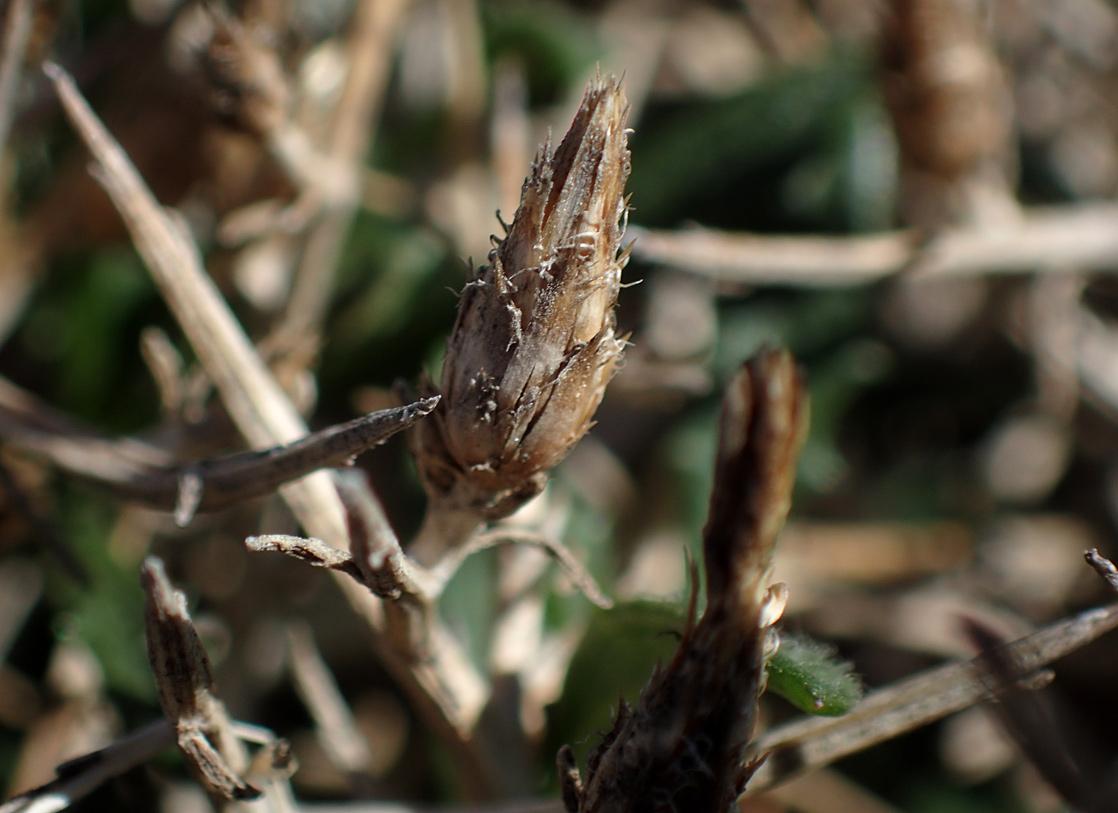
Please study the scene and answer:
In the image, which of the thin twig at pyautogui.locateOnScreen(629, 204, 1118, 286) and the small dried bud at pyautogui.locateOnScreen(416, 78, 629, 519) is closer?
the small dried bud at pyautogui.locateOnScreen(416, 78, 629, 519)

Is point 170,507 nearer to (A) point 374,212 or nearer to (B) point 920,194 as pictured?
(A) point 374,212

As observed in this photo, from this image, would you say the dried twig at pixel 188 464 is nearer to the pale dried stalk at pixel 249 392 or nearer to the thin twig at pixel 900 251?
the pale dried stalk at pixel 249 392

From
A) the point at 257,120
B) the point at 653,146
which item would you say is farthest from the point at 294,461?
the point at 653,146

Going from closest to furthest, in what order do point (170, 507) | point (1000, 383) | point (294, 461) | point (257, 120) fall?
point (294, 461)
point (170, 507)
point (257, 120)
point (1000, 383)

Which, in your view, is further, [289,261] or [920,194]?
[920,194]

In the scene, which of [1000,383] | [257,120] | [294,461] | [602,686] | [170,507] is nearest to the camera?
[294,461]

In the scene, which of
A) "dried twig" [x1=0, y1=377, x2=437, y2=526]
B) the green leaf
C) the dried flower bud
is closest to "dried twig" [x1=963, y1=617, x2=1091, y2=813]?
the green leaf

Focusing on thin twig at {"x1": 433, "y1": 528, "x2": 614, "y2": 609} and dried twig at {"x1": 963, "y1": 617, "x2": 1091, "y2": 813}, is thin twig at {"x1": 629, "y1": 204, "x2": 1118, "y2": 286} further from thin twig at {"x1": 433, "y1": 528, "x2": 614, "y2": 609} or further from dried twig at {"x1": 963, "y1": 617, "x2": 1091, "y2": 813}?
dried twig at {"x1": 963, "y1": 617, "x2": 1091, "y2": 813}
